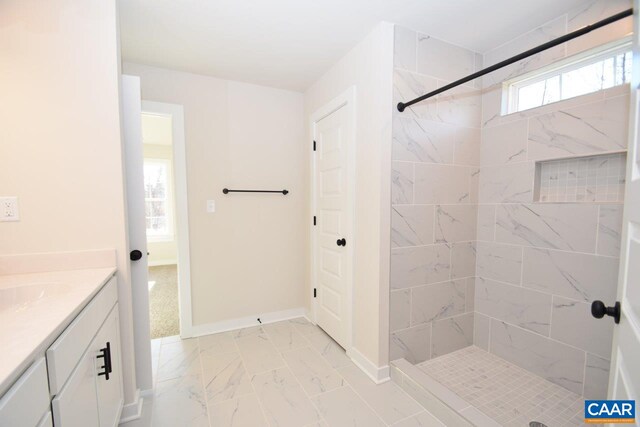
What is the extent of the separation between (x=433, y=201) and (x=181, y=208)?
215 cm

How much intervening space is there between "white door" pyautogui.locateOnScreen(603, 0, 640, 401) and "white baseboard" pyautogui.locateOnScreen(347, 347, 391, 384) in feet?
4.18

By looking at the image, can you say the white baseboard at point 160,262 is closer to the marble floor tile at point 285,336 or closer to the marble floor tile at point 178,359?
the marble floor tile at point 178,359

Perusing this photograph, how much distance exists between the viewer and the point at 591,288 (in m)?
1.61

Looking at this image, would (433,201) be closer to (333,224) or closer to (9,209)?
(333,224)

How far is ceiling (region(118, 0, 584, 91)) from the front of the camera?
5.28ft

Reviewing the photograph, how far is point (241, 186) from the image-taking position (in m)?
2.72

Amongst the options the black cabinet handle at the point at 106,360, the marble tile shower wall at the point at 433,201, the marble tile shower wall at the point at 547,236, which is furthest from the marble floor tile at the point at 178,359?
the marble tile shower wall at the point at 547,236

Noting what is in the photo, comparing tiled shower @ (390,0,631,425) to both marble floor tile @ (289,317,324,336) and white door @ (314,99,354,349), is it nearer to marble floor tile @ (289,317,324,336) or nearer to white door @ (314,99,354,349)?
white door @ (314,99,354,349)

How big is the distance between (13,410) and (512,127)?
8.82 feet

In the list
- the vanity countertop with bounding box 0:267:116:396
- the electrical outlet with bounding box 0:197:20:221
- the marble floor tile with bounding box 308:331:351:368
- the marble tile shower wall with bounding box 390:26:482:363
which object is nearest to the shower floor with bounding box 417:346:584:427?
the marble tile shower wall with bounding box 390:26:482:363

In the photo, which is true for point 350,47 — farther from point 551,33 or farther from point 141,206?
point 141,206

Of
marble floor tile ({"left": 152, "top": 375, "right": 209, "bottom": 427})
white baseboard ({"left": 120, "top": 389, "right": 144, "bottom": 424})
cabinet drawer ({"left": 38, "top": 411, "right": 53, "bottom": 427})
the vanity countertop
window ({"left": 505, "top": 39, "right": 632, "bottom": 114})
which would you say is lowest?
marble floor tile ({"left": 152, "top": 375, "right": 209, "bottom": 427})

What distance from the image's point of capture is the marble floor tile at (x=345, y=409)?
1.56m

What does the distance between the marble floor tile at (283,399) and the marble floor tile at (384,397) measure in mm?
351
